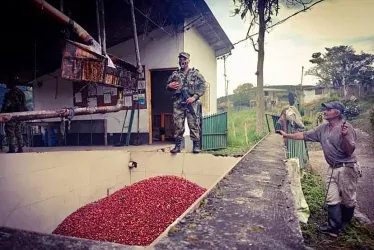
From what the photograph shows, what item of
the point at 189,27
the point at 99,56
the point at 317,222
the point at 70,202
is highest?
the point at 189,27

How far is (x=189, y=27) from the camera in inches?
291

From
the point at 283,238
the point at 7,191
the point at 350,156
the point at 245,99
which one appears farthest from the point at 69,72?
the point at 245,99

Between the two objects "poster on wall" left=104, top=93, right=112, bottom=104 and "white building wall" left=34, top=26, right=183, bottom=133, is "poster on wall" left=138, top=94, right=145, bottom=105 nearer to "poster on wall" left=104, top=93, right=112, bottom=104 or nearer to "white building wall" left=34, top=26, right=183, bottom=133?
"white building wall" left=34, top=26, right=183, bottom=133

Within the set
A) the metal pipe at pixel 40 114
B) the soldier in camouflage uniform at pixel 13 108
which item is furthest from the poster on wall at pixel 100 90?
the metal pipe at pixel 40 114

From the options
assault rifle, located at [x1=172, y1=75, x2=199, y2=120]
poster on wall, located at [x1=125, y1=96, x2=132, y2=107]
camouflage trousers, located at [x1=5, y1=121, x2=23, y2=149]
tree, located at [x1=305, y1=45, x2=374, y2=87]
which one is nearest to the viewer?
assault rifle, located at [x1=172, y1=75, x2=199, y2=120]

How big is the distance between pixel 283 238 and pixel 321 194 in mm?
4385

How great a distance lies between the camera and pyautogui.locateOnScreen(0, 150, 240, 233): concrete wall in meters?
3.19

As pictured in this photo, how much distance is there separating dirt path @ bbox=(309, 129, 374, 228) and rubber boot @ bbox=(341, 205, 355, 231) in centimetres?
75

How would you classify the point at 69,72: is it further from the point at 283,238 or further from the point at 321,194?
the point at 321,194

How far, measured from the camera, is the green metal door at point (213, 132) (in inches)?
292

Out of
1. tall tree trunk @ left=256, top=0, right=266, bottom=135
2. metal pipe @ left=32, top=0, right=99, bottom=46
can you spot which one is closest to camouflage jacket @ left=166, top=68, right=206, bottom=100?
metal pipe @ left=32, top=0, right=99, bottom=46

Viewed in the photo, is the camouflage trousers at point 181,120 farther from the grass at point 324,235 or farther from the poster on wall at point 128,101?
the poster on wall at point 128,101

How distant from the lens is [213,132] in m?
7.82

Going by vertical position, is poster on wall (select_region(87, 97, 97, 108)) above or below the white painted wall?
below
